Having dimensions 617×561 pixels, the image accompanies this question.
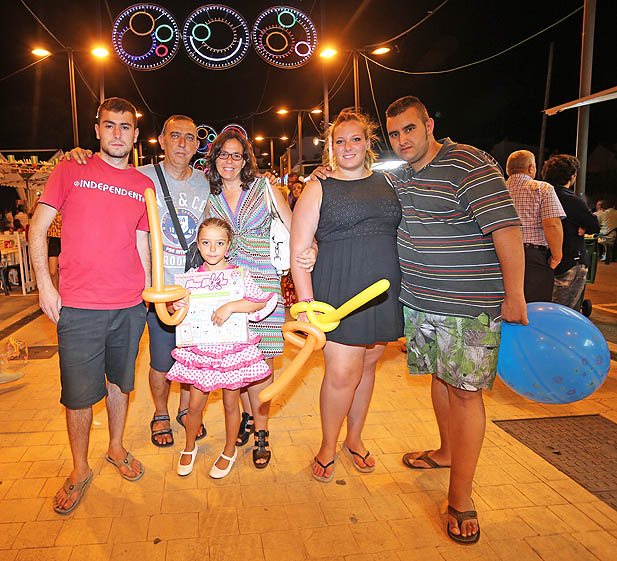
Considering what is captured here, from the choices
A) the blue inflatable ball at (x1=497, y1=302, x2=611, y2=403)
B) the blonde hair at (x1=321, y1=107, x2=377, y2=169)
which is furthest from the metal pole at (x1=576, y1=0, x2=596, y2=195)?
the blonde hair at (x1=321, y1=107, x2=377, y2=169)

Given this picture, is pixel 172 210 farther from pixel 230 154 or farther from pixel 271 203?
pixel 271 203

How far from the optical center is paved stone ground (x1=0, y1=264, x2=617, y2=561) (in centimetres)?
233

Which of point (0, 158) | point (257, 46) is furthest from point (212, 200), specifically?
point (0, 158)

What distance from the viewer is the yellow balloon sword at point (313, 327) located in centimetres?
175

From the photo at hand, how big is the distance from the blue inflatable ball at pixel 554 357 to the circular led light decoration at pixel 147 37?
20.8 feet

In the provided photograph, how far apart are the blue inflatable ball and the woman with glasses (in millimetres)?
1491

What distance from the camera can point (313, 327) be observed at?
1980 millimetres

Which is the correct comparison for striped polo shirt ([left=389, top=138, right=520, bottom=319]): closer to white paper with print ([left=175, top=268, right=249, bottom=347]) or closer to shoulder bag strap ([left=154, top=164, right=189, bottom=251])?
white paper with print ([left=175, top=268, right=249, bottom=347])

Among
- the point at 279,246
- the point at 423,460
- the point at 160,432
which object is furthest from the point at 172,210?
the point at 423,460

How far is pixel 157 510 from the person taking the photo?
8.71ft

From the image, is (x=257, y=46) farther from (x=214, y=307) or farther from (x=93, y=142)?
(x=93, y=142)

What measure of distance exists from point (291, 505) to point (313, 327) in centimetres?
131

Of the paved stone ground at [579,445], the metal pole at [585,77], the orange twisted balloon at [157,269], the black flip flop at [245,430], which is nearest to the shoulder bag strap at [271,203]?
the orange twisted balloon at [157,269]

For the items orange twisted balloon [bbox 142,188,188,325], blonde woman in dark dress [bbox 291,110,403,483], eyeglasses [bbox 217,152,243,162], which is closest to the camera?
orange twisted balloon [bbox 142,188,188,325]
